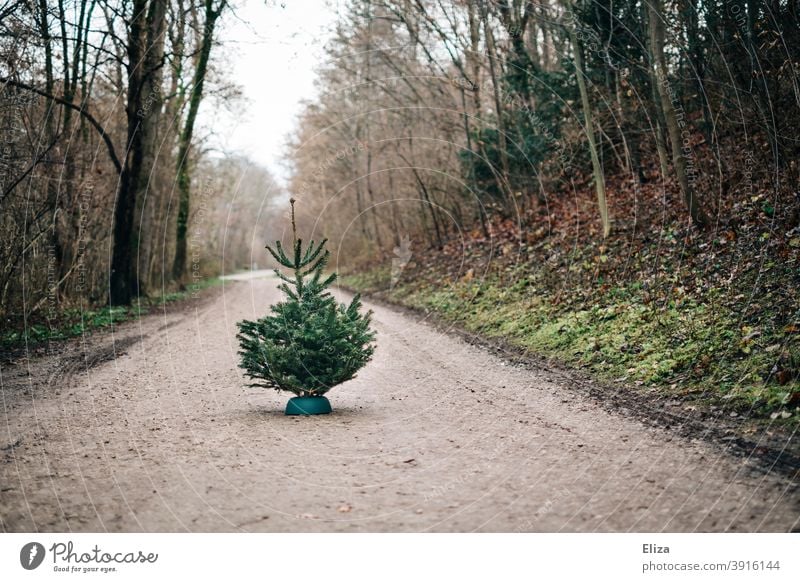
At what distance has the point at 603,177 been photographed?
16188 millimetres

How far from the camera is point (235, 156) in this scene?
29031mm

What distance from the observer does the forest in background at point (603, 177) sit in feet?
27.5

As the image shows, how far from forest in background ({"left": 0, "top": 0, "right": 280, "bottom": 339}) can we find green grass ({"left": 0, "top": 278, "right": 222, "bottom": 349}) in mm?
78

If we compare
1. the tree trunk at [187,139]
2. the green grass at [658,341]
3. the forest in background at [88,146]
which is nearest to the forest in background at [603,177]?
the green grass at [658,341]

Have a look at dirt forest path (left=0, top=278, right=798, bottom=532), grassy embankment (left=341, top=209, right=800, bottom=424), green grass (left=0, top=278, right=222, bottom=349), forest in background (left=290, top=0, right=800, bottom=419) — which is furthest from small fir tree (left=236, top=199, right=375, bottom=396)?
green grass (left=0, top=278, right=222, bottom=349)

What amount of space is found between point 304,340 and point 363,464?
2.05 metres

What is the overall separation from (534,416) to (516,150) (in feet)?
48.6

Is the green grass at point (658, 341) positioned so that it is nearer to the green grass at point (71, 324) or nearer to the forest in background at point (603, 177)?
the forest in background at point (603, 177)

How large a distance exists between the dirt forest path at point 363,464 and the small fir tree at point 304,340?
1.62 ft

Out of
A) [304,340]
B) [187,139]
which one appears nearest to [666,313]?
[304,340]

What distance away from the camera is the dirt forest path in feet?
13.6

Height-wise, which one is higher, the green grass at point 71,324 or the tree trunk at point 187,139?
the tree trunk at point 187,139

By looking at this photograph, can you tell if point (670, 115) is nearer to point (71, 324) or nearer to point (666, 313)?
point (666, 313)
